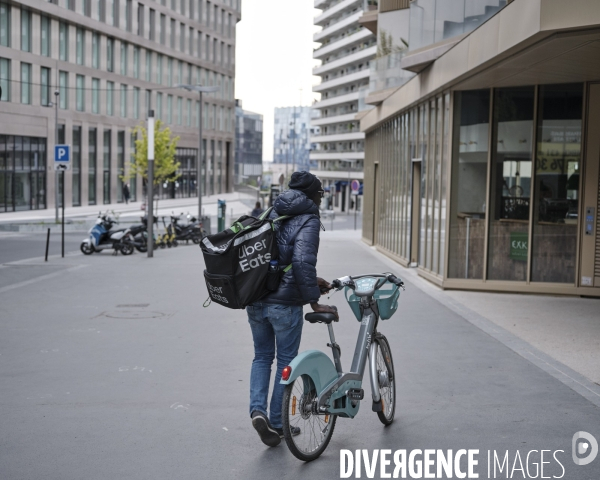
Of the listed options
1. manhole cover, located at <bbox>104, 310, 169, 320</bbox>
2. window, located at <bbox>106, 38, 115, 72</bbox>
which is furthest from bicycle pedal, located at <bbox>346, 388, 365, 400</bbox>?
window, located at <bbox>106, 38, 115, 72</bbox>

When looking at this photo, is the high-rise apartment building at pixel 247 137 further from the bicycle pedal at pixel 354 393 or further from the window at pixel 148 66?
the bicycle pedal at pixel 354 393

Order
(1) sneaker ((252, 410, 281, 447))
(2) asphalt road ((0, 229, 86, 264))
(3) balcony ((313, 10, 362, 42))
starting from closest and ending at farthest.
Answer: (1) sneaker ((252, 410, 281, 447)), (2) asphalt road ((0, 229, 86, 264)), (3) balcony ((313, 10, 362, 42))

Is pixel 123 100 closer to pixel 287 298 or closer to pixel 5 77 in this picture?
pixel 5 77

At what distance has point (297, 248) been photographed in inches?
216

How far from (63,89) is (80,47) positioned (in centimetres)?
392

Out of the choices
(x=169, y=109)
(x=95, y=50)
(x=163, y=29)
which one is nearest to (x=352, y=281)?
(x=95, y=50)

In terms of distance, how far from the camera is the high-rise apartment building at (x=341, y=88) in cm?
10762

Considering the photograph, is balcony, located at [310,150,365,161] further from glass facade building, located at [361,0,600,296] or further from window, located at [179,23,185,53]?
glass facade building, located at [361,0,600,296]

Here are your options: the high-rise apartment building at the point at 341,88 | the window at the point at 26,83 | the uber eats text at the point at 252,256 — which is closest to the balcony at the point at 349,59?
the high-rise apartment building at the point at 341,88

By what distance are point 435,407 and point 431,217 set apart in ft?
35.9

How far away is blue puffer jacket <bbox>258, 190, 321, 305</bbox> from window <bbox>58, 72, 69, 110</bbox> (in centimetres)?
5424

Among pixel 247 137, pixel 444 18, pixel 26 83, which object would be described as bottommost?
pixel 444 18

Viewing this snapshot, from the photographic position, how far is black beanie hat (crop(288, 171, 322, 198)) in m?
5.77

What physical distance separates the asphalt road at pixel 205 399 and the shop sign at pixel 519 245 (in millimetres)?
3017
